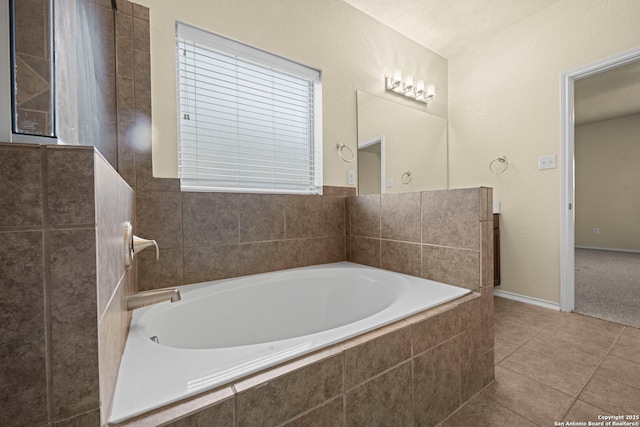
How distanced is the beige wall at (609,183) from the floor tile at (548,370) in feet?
17.5

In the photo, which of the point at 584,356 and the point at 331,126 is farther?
the point at 331,126

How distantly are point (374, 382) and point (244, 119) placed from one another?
1.65 metres

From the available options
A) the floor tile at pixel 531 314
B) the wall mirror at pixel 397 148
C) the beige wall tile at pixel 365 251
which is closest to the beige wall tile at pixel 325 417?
the beige wall tile at pixel 365 251

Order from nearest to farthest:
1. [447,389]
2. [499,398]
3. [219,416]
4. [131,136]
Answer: [219,416], [447,389], [499,398], [131,136]

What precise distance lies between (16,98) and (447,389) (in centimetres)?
154

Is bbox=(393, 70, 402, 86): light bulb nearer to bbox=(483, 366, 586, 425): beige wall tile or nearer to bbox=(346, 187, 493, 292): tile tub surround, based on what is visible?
bbox=(346, 187, 493, 292): tile tub surround

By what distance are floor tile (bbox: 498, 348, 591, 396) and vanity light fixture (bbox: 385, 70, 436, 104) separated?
2.23 metres

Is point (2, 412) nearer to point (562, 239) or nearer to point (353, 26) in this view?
point (353, 26)

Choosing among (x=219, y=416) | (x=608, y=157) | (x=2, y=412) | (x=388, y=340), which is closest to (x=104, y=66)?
(x=2, y=412)

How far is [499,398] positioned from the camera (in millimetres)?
1276

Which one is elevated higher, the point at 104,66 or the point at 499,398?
the point at 104,66

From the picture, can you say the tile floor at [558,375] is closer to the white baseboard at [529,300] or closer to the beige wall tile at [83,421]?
the white baseboard at [529,300]

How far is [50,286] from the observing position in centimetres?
47

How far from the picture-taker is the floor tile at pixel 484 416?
3.72ft
